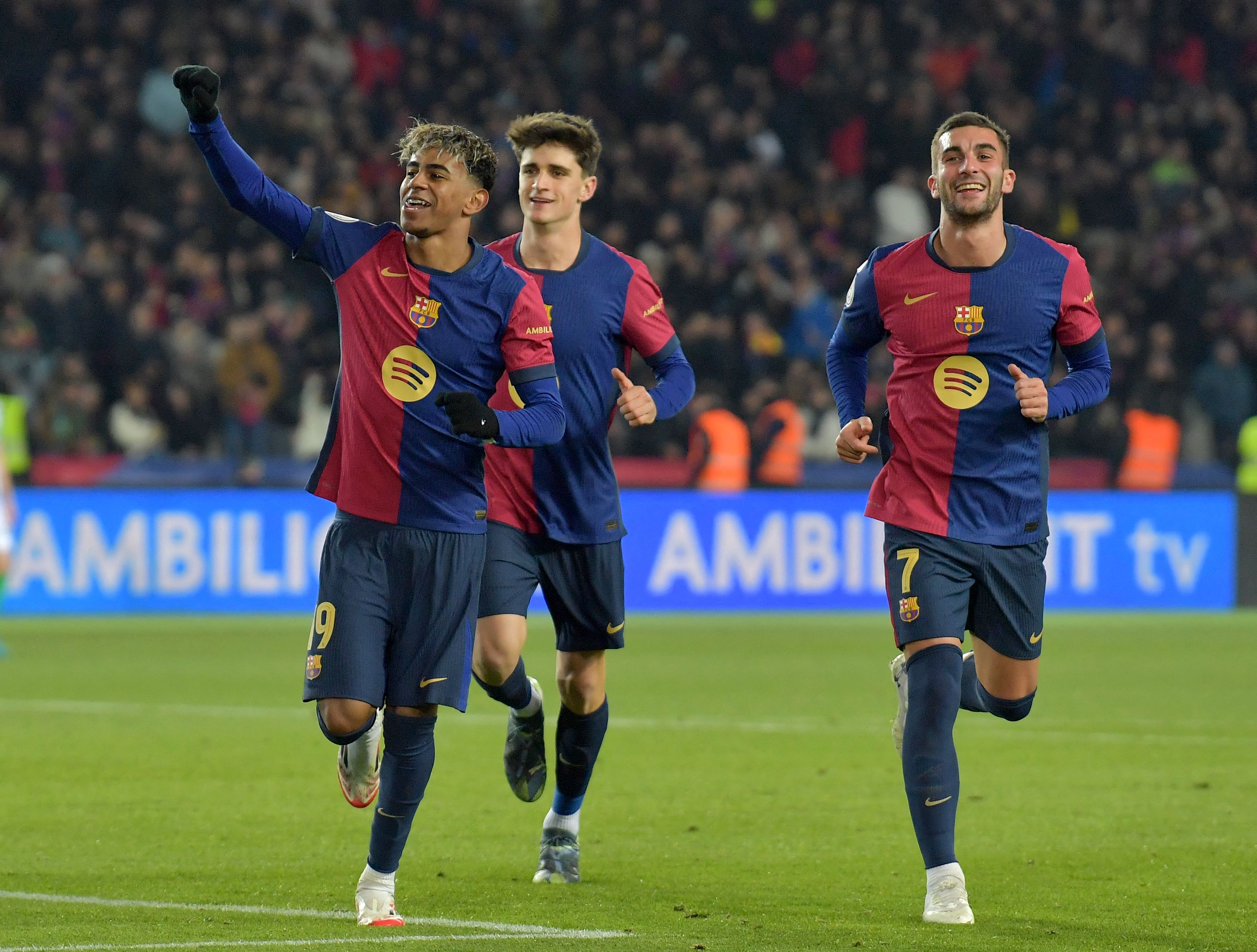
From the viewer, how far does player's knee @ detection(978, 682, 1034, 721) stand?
20.9 ft

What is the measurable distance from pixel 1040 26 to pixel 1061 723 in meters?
16.5

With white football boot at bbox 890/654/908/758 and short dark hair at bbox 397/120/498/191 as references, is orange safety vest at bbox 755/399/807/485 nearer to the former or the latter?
white football boot at bbox 890/654/908/758

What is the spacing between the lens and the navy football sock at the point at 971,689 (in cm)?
650

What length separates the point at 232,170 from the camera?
5.46m

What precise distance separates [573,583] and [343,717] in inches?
57.5

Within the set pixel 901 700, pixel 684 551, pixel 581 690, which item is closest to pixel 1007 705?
pixel 901 700

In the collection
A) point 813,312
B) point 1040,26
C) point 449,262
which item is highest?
point 1040,26

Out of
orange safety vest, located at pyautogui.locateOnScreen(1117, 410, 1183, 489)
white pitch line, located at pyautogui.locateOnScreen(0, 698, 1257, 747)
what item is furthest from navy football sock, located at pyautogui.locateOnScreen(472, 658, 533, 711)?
orange safety vest, located at pyautogui.locateOnScreen(1117, 410, 1183, 489)

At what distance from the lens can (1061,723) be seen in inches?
425

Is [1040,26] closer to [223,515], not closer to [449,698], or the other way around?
[223,515]

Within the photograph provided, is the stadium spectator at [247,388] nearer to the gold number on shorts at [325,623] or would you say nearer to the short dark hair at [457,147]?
the short dark hair at [457,147]

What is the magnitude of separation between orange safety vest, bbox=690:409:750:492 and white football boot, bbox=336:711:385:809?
1195 cm

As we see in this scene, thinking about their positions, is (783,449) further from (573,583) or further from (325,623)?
(325,623)

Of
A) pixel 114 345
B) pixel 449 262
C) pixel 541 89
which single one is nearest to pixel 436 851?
pixel 449 262
